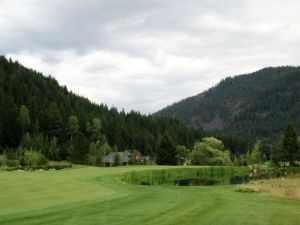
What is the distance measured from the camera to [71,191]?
34.6 metres

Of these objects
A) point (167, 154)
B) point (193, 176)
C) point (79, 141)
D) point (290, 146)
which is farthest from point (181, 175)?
point (79, 141)

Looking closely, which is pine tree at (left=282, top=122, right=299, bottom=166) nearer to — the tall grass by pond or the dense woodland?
the dense woodland

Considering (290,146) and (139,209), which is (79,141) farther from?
(139,209)

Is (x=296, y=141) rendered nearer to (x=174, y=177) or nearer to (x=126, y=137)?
(x=174, y=177)

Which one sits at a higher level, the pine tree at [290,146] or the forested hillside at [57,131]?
the forested hillside at [57,131]

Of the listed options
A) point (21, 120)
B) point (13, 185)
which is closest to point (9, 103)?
point (21, 120)

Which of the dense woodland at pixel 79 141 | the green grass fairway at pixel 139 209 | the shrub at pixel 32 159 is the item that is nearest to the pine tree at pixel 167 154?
the dense woodland at pixel 79 141

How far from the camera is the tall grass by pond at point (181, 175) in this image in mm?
67188

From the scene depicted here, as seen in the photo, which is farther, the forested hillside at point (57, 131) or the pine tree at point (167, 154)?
the forested hillside at point (57, 131)

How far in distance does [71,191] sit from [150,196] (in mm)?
6862

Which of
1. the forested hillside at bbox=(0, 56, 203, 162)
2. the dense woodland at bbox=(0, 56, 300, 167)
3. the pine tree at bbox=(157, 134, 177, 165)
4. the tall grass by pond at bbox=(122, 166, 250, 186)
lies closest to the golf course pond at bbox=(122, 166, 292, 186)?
the tall grass by pond at bbox=(122, 166, 250, 186)

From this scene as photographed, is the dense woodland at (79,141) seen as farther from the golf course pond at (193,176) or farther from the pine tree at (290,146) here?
the golf course pond at (193,176)

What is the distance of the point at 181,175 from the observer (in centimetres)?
8431

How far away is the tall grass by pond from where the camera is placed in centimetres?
6719
